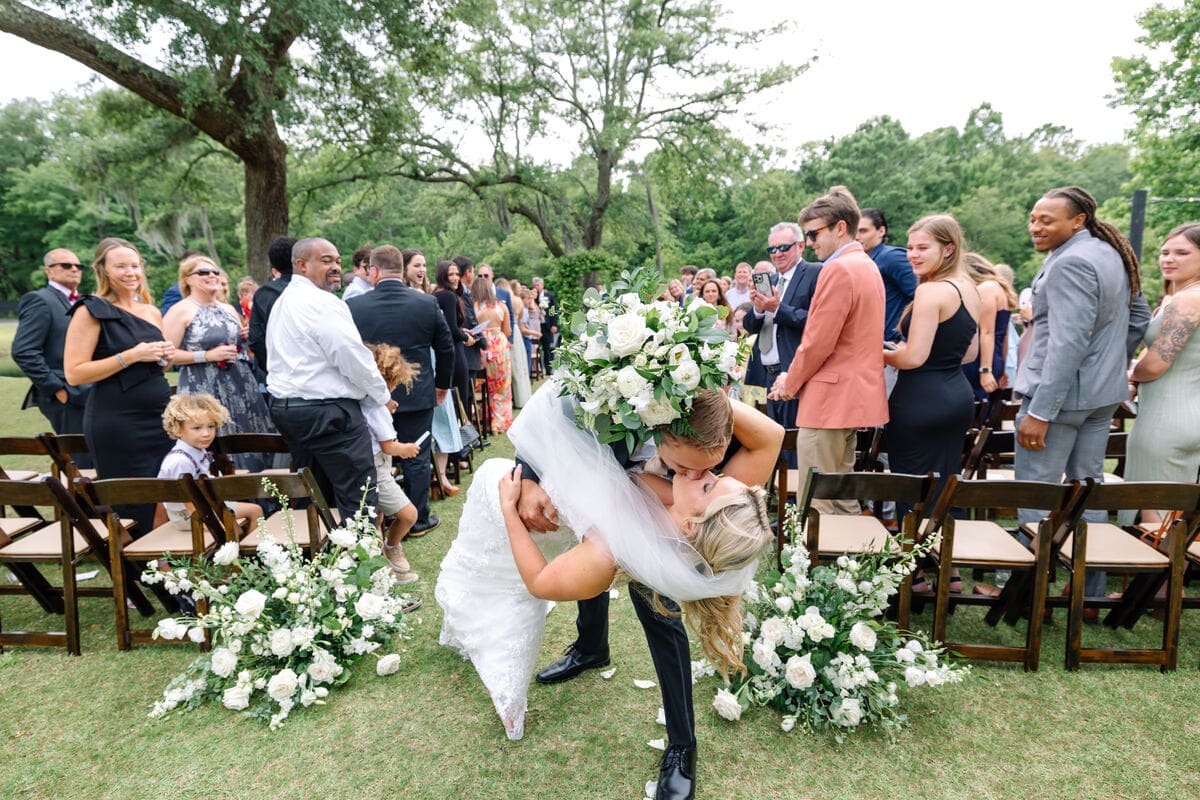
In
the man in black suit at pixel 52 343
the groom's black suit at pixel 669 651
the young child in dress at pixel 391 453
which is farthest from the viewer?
the man in black suit at pixel 52 343

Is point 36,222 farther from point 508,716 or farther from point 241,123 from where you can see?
point 508,716

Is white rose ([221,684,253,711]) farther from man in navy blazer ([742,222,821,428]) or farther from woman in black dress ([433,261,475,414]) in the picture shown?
woman in black dress ([433,261,475,414])

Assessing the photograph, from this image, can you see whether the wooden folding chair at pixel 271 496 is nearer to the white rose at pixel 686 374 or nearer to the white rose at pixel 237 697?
the white rose at pixel 237 697

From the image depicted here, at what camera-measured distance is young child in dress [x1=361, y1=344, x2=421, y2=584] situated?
4.16 metres

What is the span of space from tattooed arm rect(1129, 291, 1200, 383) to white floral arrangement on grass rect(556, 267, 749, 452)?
3.18 meters

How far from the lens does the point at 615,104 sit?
76.9 feet

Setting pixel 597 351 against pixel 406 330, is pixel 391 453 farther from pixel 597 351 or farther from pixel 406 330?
pixel 597 351

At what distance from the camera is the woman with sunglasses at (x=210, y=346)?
15.7 feet

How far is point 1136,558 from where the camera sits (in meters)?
3.19

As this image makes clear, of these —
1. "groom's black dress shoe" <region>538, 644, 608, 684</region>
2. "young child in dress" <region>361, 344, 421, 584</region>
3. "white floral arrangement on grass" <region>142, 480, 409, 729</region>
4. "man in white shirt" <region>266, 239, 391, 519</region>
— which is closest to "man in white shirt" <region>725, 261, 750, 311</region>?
"young child in dress" <region>361, 344, 421, 584</region>

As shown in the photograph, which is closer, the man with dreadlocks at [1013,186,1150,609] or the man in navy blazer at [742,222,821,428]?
the man with dreadlocks at [1013,186,1150,609]

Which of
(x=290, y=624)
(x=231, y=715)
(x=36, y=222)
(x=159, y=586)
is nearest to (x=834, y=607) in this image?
(x=290, y=624)

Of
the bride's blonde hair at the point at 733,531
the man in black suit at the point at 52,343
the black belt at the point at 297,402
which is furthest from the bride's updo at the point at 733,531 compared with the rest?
the man in black suit at the point at 52,343

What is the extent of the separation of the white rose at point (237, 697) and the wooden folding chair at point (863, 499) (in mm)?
2865
